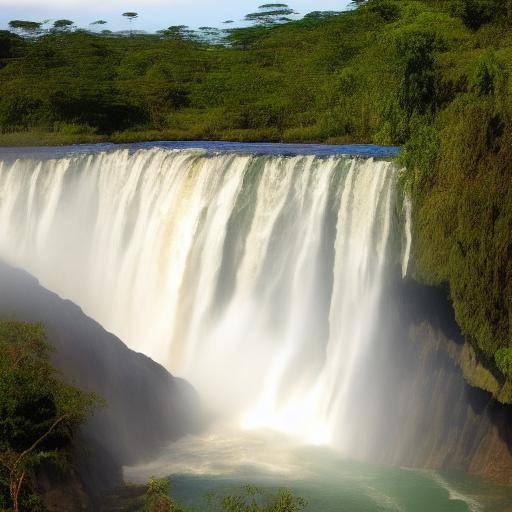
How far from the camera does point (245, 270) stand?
27.4m

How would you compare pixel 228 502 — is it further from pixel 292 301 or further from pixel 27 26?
pixel 27 26

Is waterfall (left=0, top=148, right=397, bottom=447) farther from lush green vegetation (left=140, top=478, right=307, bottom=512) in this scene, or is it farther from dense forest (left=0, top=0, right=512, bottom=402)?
lush green vegetation (left=140, top=478, right=307, bottom=512)

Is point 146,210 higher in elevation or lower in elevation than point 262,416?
higher

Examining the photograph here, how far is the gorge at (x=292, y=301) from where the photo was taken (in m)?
21.0

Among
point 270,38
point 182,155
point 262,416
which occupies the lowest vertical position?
point 262,416

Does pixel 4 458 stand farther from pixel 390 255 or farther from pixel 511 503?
pixel 390 255

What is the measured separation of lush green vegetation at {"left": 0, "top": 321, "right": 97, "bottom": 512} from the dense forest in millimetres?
8129

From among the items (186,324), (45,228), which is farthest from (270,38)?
(186,324)

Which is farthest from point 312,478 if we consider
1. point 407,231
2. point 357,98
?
point 357,98

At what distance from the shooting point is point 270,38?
97938mm

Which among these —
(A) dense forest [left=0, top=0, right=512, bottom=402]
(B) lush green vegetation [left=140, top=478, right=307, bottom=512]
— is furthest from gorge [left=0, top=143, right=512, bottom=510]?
(B) lush green vegetation [left=140, top=478, right=307, bottom=512]

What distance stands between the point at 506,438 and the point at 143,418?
8.15 meters

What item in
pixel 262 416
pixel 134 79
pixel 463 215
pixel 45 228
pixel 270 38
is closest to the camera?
pixel 463 215

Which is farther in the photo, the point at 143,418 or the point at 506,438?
the point at 143,418
